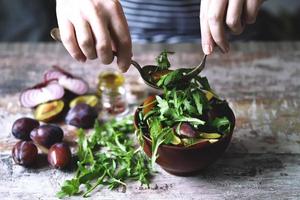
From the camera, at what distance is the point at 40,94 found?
3.87ft

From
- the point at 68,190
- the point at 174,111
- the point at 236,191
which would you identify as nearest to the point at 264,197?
the point at 236,191

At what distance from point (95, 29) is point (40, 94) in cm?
36

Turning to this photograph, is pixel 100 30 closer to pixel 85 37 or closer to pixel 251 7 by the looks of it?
pixel 85 37

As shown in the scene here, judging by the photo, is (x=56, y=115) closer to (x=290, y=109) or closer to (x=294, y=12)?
(x=290, y=109)

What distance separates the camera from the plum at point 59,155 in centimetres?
100

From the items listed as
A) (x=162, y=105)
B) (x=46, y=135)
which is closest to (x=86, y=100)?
(x=46, y=135)

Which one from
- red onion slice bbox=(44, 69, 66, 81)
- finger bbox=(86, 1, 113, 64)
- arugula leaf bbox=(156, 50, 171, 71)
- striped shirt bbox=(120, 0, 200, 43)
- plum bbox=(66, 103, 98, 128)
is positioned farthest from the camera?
striped shirt bbox=(120, 0, 200, 43)

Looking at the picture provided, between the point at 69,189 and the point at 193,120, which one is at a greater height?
the point at 193,120

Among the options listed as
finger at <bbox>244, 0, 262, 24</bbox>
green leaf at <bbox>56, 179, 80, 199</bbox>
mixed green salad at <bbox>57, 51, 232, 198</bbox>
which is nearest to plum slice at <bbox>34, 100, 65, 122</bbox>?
mixed green salad at <bbox>57, 51, 232, 198</bbox>

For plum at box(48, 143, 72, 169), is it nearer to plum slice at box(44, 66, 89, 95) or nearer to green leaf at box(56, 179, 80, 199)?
green leaf at box(56, 179, 80, 199)

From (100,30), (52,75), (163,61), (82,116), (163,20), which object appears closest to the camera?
(100,30)

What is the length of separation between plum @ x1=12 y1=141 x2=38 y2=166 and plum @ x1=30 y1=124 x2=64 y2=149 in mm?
19

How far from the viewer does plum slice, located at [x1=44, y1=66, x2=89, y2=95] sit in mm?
1200

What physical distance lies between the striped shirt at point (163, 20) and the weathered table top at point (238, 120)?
0.03 metres
